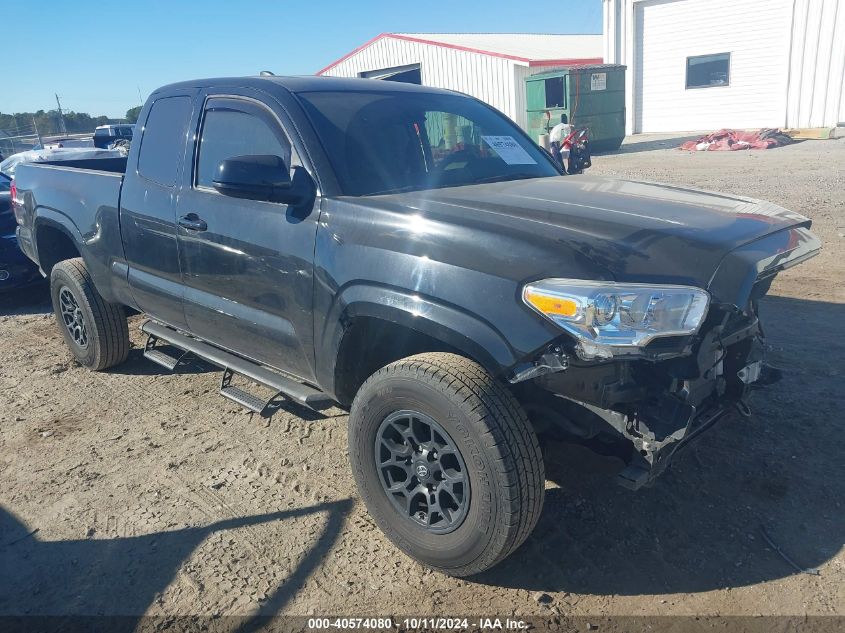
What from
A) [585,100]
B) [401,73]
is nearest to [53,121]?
[401,73]

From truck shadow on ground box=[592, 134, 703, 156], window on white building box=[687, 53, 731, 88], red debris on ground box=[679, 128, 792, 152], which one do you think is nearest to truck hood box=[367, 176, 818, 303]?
red debris on ground box=[679, 128, 792, 152]

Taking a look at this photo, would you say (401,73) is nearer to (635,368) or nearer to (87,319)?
(87,319)

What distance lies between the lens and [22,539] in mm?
3154

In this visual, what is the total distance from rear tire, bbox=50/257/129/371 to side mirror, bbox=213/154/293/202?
238 centimetres

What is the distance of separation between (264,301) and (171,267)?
0.92 m

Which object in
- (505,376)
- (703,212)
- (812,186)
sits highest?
(703,212)

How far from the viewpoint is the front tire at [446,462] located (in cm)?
242

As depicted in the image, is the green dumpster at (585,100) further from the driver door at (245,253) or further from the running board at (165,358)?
the driver door at (245,253)

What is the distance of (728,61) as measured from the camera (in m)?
22.2

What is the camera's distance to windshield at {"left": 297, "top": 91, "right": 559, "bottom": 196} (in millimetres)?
3230

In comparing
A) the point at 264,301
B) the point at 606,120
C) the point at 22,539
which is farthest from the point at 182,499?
the point at 606,120

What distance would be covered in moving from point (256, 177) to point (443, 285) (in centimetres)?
104

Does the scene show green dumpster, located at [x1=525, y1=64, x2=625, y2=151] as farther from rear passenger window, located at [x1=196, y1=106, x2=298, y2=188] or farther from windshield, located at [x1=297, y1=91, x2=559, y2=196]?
rear passenger window, located at [x1=196, y1=106, x2=298, y2=188]

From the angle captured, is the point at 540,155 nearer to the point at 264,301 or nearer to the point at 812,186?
the point at 264,301
